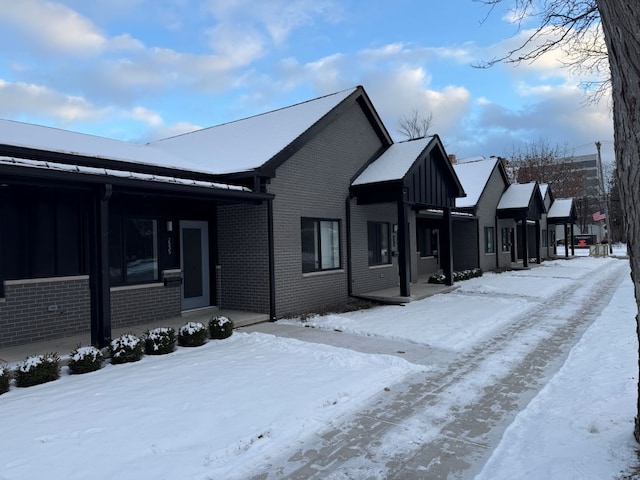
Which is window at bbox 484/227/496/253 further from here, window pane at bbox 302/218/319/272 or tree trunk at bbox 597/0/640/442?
tree trunk at bbox 597/0/640/442

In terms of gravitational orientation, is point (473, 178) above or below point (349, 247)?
above

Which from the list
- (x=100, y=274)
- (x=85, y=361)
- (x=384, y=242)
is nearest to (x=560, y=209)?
(x=384, y=242)

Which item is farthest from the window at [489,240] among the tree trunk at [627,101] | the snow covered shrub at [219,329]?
the tree trunk at [627,101]

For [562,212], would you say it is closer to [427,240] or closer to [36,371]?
[427,240]

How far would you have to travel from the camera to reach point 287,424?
15.5ft

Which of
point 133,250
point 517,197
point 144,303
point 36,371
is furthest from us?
point 517,197

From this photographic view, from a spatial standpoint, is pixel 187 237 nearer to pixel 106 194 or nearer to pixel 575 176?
pixel 106 194

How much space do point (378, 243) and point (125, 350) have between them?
9904 millimetres

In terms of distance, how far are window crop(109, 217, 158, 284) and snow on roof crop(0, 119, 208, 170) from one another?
4.39 feet

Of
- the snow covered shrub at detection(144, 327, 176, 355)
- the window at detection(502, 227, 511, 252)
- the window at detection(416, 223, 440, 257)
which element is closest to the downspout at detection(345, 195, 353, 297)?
the snow covered shrub at detection(144, 327, 176, 355)

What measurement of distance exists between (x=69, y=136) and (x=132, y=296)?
13.7 ft

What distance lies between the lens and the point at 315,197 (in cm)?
1238

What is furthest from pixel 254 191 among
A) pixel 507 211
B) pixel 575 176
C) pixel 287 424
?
pixel 575 176

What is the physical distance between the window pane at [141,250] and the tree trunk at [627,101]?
28.5ft
